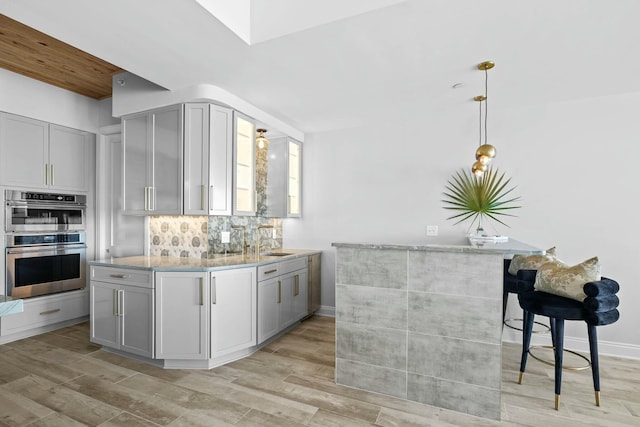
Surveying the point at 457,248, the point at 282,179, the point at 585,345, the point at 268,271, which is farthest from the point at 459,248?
the point at 282,179

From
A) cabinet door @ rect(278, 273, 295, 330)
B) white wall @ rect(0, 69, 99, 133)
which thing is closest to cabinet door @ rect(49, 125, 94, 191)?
white wall @ rect(0, 69, 99, 133)

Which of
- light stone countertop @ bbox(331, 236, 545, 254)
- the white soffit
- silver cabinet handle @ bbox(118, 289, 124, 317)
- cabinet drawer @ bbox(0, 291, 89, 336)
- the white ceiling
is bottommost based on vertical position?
cabinet drawer @ bbox(0, 291, 89, 336)

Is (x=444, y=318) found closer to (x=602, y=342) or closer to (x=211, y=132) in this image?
(x=602, y=342)

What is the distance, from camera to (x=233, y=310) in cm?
296

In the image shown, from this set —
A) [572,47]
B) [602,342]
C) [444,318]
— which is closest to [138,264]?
[444,318]

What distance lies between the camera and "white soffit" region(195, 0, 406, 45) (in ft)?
6.43

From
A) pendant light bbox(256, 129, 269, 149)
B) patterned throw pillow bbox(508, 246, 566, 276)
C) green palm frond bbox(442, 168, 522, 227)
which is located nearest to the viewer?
patterned throw pillow bbox(508, 246, 566, 276)

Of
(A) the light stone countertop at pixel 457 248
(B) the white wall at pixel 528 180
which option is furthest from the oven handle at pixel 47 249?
(A) the light stone countertop at pixel 457 248

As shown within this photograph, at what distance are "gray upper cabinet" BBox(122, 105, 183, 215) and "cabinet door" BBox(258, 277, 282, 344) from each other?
1124 millimetres

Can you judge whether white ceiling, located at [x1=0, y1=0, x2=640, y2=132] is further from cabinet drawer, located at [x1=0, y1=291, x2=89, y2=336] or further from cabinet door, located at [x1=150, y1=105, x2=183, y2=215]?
cabinet drawer, located at [x1=0, y1=291, x2=89, y2=336]

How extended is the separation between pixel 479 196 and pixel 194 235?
319cm

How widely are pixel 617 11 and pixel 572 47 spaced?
1.28ft

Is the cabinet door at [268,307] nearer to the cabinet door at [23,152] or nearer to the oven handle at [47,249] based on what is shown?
the oven handle at [47,249]

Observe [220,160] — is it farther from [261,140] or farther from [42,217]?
[42,217]
